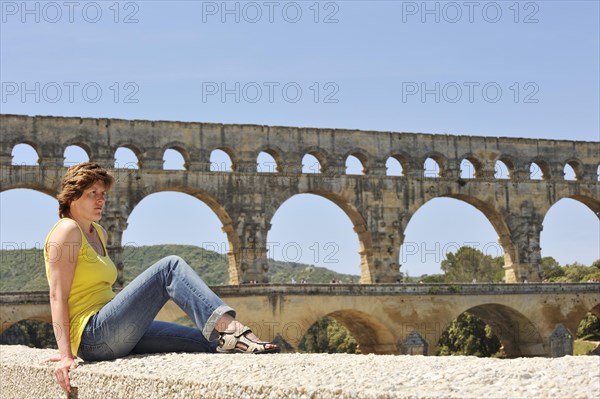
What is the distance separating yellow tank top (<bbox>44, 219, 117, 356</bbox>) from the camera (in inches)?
230

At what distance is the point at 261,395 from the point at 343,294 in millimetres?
27621

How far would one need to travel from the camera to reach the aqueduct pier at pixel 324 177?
1298 inches

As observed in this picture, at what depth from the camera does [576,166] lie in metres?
42.2

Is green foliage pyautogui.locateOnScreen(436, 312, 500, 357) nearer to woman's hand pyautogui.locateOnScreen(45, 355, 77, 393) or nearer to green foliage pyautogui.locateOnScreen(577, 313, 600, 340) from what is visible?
green foliage pyautogui.locateOnScreen(577, 313, 600, 340)

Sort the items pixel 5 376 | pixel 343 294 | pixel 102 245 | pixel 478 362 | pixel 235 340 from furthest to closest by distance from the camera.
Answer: pixel 343 294
pixel 5 376
pixel 102 245
pixel 235 340
pixel 478 362

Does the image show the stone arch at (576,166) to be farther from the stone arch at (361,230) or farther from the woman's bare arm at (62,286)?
the woman's bare arm at (62,286)

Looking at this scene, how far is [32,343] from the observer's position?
5266cm

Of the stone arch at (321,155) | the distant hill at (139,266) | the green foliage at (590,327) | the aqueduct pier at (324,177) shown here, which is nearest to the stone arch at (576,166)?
the aqueduct pier at (324,177)

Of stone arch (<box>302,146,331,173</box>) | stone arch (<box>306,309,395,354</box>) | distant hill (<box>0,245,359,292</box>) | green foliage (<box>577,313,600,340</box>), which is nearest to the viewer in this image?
stone arch (<box>306,309,395,354</box>)

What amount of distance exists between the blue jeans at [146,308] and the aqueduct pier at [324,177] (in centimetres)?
2743

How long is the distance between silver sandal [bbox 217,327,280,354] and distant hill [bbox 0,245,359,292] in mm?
68244

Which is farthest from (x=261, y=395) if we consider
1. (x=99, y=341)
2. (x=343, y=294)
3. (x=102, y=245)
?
(x=343, y=294)

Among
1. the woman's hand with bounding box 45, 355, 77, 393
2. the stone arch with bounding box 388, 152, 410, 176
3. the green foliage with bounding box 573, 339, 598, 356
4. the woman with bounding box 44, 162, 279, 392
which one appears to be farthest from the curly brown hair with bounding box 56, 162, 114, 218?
the green foliage with bounding box 573, 339, 598, 356

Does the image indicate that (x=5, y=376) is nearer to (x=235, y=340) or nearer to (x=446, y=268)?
(x=235, y=340)
